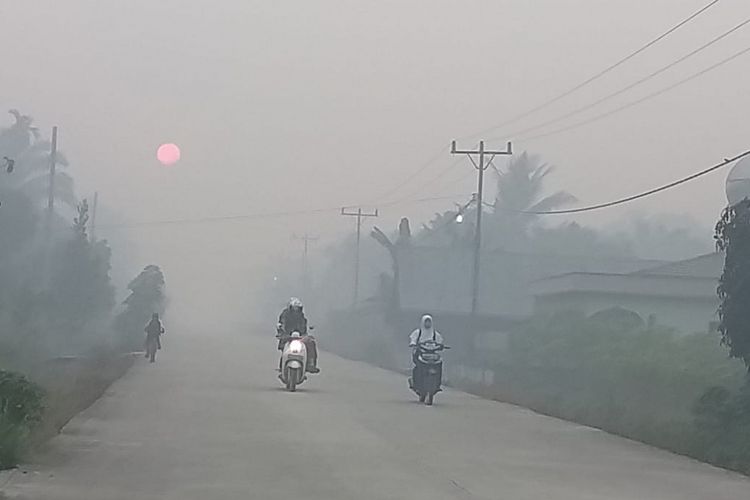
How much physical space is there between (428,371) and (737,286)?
8.82 metres

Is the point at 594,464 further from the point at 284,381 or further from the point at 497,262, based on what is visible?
the point at 497,262

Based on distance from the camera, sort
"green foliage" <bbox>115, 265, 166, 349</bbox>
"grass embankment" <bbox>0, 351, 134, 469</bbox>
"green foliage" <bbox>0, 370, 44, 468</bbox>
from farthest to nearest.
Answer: "green foliage" <bbox>115, 265, 166, 349</bbox> < "grass embankment" <bbox>0, 351, 134, 469</bbox> < "green foliage" <bbox>0, 370, 44, 468</bbox>

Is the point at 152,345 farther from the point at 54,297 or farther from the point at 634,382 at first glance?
the point at 634,382

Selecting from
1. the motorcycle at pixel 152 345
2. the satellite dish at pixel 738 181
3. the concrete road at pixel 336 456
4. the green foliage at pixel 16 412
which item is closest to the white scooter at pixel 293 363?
the concrete road at pixel 336 456

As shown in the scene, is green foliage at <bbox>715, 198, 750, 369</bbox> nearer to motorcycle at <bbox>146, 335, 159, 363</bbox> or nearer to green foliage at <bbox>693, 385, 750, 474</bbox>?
green foliage at <bbox>693, 385, 750, 474</bbox>

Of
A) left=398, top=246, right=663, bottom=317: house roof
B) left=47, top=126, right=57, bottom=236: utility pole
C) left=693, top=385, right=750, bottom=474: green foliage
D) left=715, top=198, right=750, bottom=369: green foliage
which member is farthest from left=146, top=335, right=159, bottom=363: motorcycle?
left=715, top=198, right=750, bottom=369: green foliage

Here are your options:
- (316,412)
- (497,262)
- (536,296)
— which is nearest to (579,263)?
(497,262)

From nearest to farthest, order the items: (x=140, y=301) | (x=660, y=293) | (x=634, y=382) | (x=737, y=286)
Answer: (x=737, y=286) < (x=634, y=382) < (x=660, y=293) < (x=140, y=301)

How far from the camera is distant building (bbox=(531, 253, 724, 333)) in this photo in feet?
162

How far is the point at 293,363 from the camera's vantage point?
3020cm

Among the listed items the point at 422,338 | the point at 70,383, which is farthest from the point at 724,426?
the point at 70,383

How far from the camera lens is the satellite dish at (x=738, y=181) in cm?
3155

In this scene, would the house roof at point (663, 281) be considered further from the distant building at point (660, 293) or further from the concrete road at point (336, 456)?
the concrete road at point (336, 456)

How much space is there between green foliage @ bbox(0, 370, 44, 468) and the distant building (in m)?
34.8
